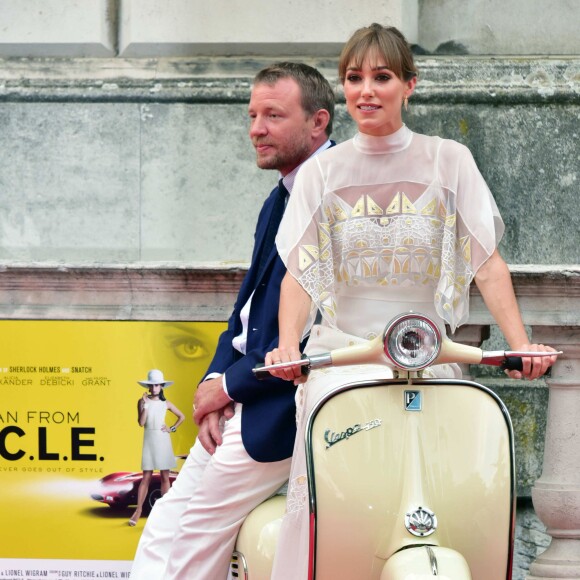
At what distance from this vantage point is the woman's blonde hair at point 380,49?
3129mm

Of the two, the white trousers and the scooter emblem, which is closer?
the scooter emblem

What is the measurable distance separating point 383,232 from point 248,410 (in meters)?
0.66

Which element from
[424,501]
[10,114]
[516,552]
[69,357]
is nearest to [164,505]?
[69,357]

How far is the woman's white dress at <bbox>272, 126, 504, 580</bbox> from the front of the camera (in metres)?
3.14

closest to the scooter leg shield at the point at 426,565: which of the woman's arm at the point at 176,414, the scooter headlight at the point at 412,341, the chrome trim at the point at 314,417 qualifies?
the chrome trim at the point at 314,417

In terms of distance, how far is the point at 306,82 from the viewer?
12.4 ft

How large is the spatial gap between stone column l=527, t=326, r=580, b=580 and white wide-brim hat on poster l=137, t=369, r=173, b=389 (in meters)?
1.20

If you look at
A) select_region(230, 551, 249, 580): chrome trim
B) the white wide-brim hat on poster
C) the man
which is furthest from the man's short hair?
select_region(230, 551, 249, 580): chrome trim

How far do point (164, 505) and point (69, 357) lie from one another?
81cm

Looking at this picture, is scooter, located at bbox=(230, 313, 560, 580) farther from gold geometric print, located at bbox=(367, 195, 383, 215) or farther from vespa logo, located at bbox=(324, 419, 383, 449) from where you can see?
gold geometric print, located at bbox=(367, 195, 383, 215)

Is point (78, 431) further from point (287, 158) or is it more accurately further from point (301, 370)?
point (301, 370)

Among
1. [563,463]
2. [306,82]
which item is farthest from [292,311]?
[563,463]

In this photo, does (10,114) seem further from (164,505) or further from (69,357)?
(164,505)

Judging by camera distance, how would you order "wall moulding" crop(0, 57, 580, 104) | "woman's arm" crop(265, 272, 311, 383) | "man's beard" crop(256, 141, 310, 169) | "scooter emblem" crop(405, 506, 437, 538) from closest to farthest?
"scooter emblem" crop(405, 506, 437, 538), "woman's arm" crop(265, 272, 311, 383), "man's beard" crop(256, 141, 310, 169), "wall moulding" crop(0, 57, 580, 104)
